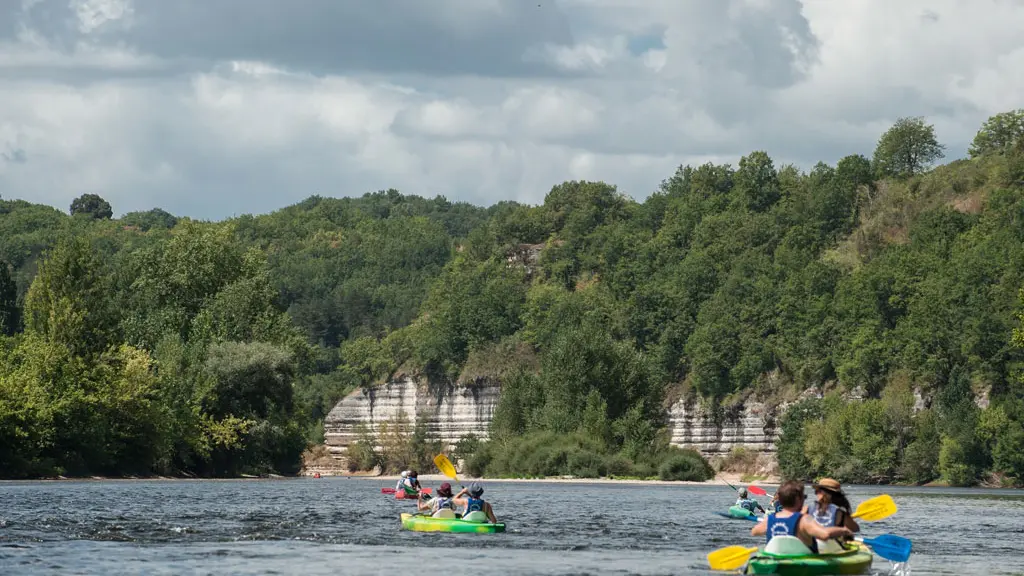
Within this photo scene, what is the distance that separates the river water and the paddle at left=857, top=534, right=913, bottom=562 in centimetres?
213

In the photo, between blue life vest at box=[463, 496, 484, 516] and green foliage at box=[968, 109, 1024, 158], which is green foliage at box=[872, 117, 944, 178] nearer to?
green foliage at box=[968, 109, 1024, 158]

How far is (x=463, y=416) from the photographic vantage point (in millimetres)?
160000

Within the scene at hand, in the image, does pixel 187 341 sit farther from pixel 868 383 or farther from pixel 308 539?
pixel 308 539

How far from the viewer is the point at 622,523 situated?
183 feet

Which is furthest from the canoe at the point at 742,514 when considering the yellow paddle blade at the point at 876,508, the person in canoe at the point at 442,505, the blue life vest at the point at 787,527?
the blue life vest at the point at 787,527

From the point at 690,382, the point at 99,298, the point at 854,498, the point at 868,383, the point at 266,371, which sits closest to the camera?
the point at 854,498

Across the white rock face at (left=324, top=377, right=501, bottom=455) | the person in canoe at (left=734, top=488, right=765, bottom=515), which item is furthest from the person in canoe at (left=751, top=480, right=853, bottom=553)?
the white rock face at (left=324, top=377, right=501, bottom=455)

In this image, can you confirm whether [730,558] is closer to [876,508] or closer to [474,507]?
[876,508]

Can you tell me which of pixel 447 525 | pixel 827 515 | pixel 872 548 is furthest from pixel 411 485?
pixel 827 515

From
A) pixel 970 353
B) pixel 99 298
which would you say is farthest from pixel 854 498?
pixel 99 298

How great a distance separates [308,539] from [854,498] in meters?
44.6

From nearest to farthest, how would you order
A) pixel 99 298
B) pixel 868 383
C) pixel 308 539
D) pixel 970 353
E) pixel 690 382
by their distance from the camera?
pixel 308 539 < pixel 99 298 < pixel 970 353 < pixel 868 383 < pixel 690 382

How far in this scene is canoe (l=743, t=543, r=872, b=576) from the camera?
105 feet

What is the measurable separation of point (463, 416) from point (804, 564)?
129 m
